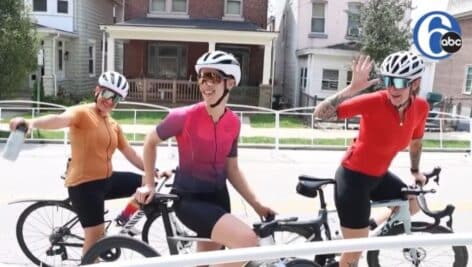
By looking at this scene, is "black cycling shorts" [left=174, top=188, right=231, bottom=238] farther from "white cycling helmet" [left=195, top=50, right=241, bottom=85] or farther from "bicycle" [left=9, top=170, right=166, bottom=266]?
"bicycle" [left=9, top=170, right=166, bottom=266]

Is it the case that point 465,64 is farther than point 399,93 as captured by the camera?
Yes

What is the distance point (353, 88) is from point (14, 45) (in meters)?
12.9

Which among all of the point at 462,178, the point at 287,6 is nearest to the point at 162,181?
the point at 462,178

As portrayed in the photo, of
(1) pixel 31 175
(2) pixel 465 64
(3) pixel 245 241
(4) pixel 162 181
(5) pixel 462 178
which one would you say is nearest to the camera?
(3) pixel 245 241

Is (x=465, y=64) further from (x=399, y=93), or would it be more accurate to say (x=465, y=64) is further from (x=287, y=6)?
(x=399, y=93)

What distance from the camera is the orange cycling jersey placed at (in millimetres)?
3744

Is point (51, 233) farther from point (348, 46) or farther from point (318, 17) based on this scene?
point (318, 17)

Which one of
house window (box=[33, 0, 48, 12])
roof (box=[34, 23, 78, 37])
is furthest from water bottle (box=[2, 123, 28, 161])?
house window (box=[33, 0, 48, 12])

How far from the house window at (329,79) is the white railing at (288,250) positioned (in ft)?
69.6

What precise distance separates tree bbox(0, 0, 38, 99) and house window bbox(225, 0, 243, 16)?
11.5 metres

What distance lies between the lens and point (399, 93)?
364 cm

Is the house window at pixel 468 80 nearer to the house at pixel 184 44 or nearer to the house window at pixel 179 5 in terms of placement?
the house at pixel 184 44

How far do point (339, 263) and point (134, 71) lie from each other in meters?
21.9

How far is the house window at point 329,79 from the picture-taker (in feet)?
75.2
